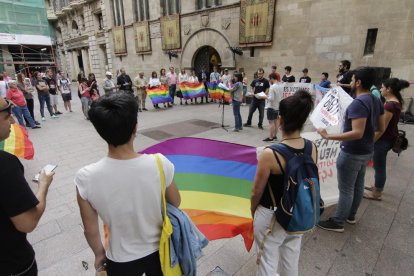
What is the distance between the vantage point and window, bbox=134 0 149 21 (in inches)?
684

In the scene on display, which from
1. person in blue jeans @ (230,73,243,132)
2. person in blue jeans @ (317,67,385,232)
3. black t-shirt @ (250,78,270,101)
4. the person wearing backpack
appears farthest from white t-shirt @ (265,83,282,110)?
the person wearing backpack

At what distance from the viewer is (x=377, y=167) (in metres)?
3.30

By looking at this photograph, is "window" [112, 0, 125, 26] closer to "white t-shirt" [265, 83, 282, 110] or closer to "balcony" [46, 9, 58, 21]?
"balcony" [46, 9, 58, 21]

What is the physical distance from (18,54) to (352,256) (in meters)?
34.4

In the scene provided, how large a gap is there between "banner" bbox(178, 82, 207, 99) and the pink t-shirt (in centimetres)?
664

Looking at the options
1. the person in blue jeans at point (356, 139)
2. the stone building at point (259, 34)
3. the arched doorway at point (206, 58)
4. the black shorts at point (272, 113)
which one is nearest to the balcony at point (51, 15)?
the stone building at point (259, 34)

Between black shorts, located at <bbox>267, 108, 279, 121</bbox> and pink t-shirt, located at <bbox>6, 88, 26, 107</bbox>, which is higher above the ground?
pink t-shirt, located at <bbox>6, 88, 26, 107</bbox>

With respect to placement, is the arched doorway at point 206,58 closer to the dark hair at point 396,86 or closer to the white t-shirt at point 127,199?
the dark hair at point 396,86

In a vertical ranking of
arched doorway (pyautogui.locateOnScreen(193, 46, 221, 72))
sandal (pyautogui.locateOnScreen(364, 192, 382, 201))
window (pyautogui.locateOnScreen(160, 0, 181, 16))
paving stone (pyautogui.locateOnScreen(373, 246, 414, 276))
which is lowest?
paving stone (pyautogui.locateOnScreen(373, 246, 414, 276))

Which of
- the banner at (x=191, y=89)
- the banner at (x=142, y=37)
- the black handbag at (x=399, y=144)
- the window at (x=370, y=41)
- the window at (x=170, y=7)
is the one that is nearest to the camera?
the black handbag at (x=399, y=144)

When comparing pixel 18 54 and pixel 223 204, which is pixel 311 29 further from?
pixel 18 54

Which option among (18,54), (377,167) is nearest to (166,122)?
(377,167)

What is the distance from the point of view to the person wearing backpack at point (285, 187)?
4.93 ft

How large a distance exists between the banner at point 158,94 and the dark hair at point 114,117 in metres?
9.98
